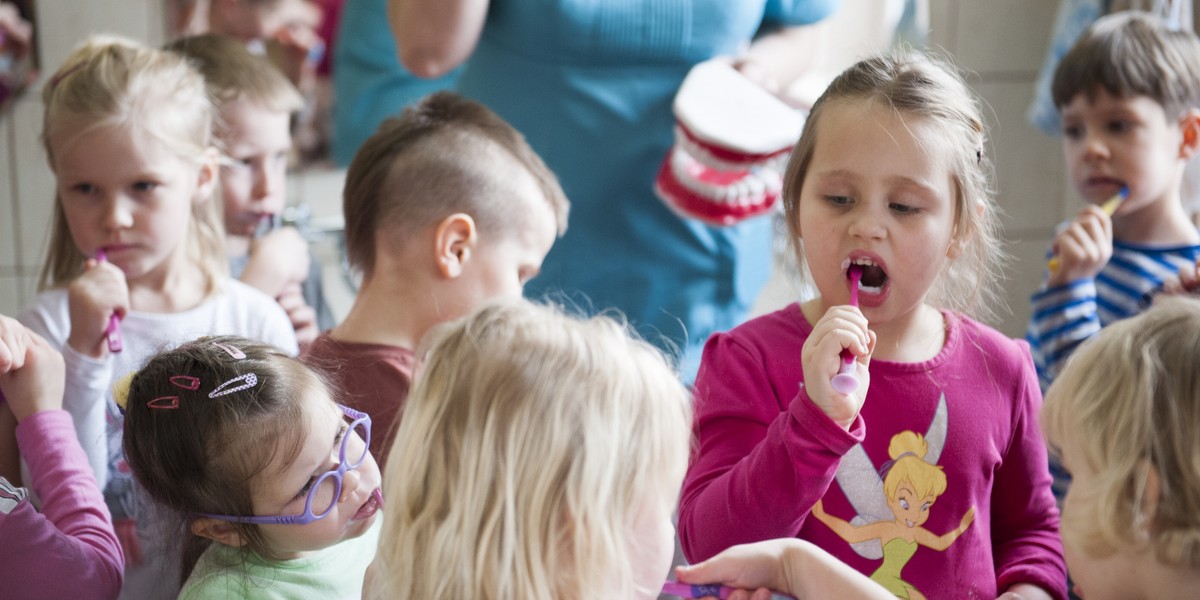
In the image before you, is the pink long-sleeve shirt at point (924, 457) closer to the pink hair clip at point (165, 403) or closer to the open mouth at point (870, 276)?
the open mouth at point (870, 276)

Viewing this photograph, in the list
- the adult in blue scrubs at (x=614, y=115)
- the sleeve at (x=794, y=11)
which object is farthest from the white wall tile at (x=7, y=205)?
the sleeve at (x=794, y=11)

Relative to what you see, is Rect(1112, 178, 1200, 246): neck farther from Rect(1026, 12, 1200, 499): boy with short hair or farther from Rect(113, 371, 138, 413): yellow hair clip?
Rect(113, 371, 138, 413): yellow hair clip

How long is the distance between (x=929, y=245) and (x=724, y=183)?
515mm

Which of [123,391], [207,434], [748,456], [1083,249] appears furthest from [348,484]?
[1083,249]

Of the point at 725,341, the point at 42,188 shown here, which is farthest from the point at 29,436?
the point at 42,188

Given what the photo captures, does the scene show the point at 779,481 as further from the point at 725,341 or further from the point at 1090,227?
the point at 1090,227

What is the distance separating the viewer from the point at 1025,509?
3.70 ft

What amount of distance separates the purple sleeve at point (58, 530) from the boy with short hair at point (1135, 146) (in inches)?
45.2

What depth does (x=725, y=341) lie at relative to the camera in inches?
43.6

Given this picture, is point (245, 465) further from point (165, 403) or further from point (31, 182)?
point (31, 182)

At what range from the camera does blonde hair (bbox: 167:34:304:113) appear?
1.88 m

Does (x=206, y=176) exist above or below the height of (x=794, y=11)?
below

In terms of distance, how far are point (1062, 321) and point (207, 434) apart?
3.43 ft

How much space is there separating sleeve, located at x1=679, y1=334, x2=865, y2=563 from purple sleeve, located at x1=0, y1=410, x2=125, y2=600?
1.75 ft
